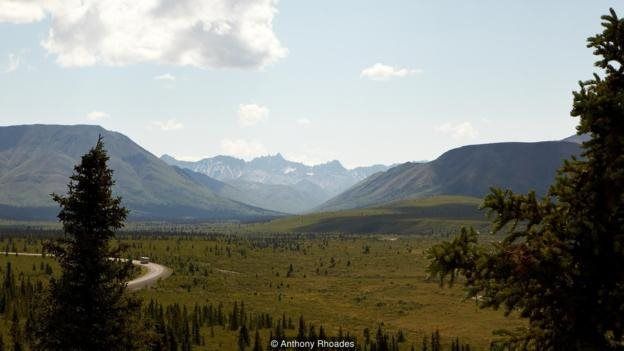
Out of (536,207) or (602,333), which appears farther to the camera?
(536,207)

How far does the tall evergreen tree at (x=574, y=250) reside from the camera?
11.5 m

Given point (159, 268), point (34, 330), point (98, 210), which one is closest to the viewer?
point (34, 330)

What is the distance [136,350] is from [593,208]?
22.6m

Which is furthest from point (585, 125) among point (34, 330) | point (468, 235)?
point (34, 330)

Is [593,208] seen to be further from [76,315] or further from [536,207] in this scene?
[76,315]

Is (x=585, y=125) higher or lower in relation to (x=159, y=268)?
higher

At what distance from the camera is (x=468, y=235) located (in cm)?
1248

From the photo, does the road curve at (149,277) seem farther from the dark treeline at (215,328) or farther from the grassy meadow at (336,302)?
the dark treeline at (215,328)

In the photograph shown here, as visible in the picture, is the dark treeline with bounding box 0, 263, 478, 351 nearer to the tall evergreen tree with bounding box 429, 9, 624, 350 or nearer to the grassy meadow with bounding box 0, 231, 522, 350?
the grassy meadow with bounding box 0, 231, 522, 350

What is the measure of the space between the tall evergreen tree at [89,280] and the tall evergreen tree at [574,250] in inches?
762

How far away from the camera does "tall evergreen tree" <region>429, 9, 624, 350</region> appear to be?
37.7 ft

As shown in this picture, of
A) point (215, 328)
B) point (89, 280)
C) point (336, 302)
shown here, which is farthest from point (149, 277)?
point (89, 280)

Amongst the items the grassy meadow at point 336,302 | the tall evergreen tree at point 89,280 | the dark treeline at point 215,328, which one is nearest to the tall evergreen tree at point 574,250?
the tall evergreen tree at point 89,280

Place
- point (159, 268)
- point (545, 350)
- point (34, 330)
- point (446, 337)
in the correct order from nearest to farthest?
point (545, 350) → point (34, 330) → point (446, 337) → point (159, 268)
